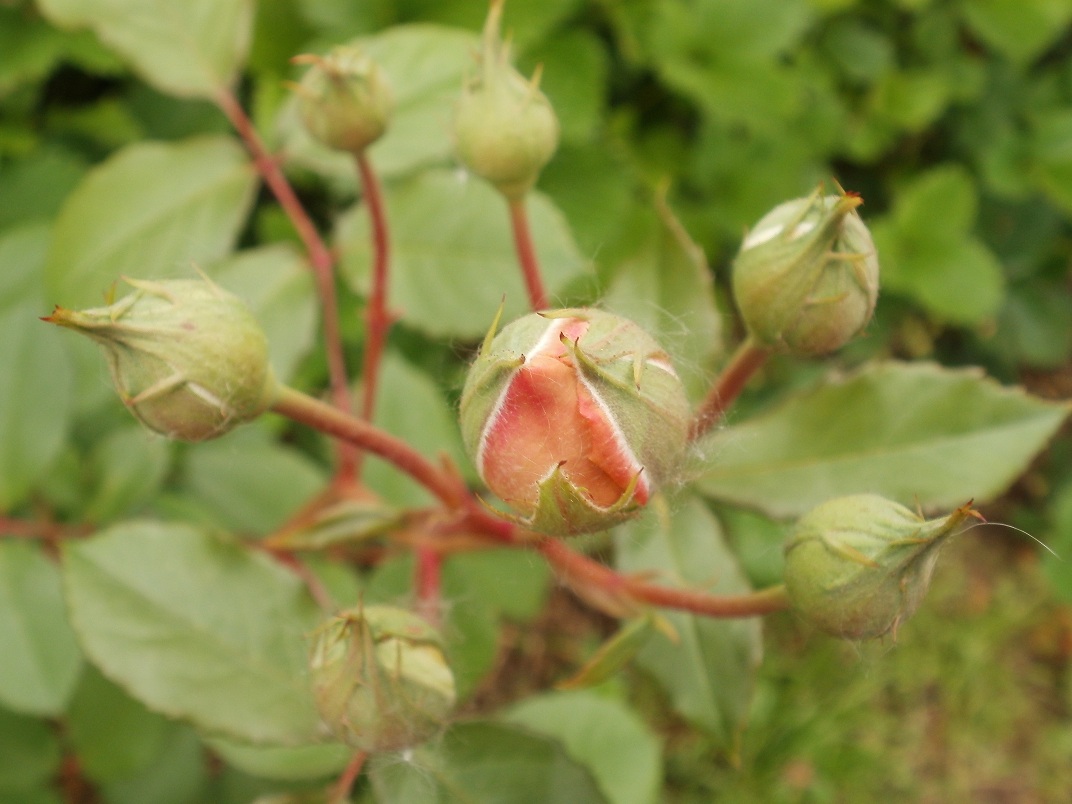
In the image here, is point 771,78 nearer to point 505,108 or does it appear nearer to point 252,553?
point 505,108

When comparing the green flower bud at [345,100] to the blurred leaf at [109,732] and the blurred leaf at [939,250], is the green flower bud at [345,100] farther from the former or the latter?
the blurred leaf at [939,250]

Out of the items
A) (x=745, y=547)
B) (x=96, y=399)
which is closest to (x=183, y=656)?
(x=96, y=399)

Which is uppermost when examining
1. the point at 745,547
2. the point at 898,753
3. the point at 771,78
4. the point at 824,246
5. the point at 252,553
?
the point at 824,246

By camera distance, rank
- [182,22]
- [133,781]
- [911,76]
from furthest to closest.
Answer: [911,76] → [133,781] → [182,22]

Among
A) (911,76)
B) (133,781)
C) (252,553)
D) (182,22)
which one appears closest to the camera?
(252,553)

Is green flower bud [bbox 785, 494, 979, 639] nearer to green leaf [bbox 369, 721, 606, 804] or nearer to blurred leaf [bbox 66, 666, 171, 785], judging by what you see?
green leaf [bbox 369, 721, 606, 804]

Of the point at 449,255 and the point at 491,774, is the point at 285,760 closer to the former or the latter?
the point at 491,774
